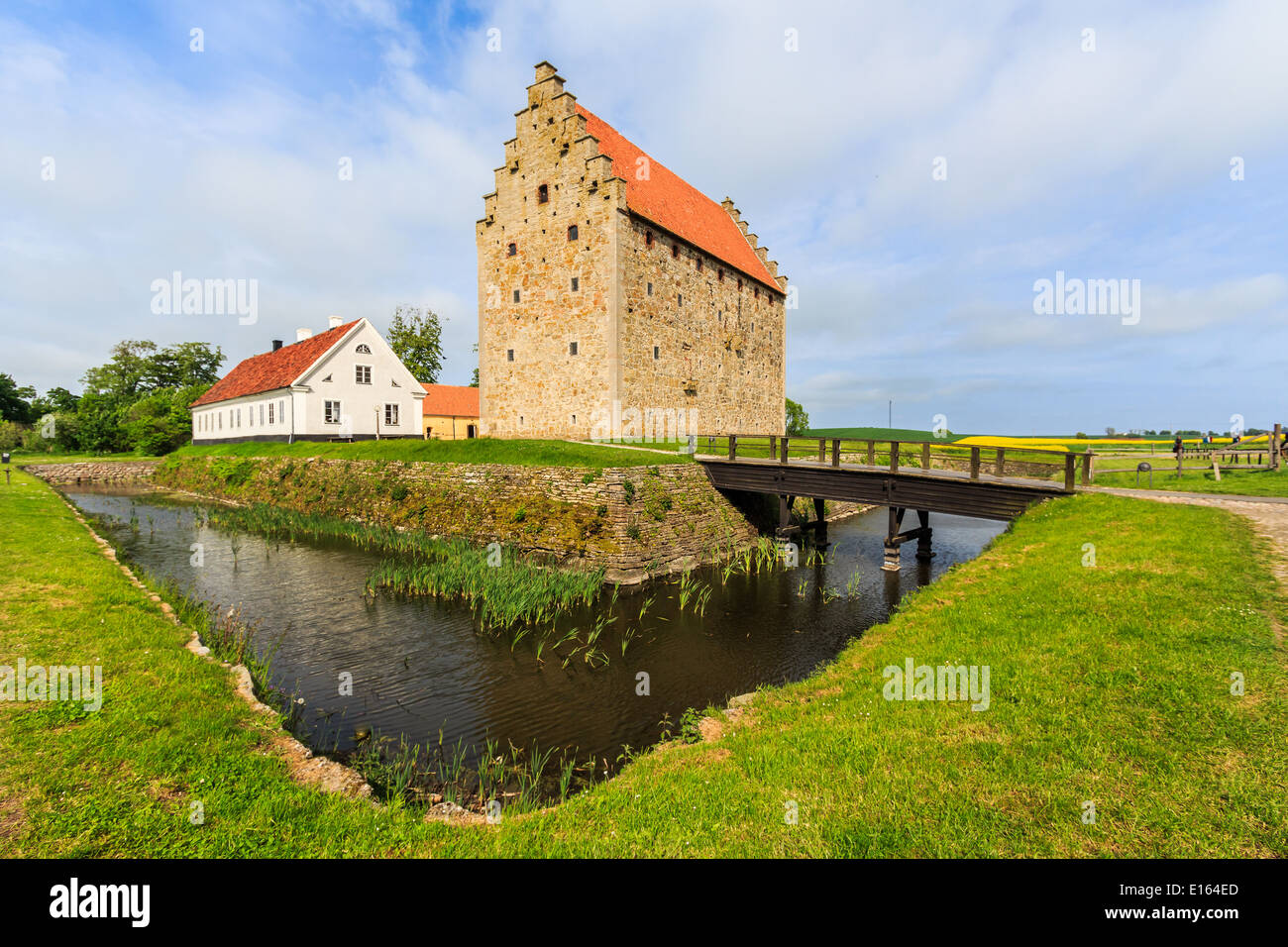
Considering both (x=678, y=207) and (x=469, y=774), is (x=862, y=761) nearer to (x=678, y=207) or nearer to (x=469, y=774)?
(x=469, y=774)

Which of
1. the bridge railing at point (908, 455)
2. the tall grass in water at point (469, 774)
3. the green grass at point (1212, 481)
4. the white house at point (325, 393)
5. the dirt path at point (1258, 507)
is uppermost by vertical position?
the white house at point (325, 393)

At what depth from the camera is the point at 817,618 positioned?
12.9m

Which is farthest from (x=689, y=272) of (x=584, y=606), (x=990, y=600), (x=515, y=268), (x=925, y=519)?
(x=990, y=600)

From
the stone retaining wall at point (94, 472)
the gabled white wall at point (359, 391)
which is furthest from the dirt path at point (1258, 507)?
the stone retaining wall at point (94, 472)

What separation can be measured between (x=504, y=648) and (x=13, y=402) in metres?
95.4

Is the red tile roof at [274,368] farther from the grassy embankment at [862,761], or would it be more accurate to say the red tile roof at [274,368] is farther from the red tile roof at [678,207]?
the grassy embankment at [862,761]

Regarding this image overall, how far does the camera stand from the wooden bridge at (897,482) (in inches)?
551

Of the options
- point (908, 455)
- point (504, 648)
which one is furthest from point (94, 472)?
point (908, 455)

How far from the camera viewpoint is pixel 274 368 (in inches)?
1567

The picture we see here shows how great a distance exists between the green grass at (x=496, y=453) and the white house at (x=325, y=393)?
503cm

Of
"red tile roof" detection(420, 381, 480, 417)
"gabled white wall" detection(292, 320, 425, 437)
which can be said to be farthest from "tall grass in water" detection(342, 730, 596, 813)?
"red tile roof" detection(420, 381, 480, 417)
